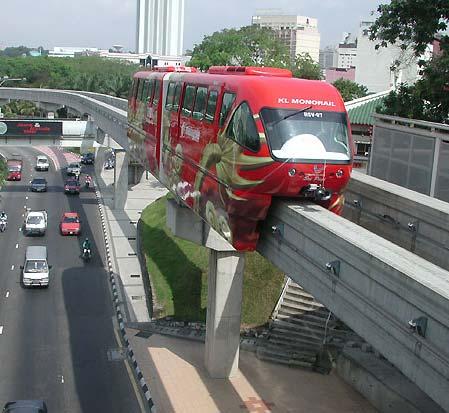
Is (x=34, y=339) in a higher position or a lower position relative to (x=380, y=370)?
lower

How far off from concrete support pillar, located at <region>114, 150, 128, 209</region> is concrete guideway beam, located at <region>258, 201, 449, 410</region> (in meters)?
33.7

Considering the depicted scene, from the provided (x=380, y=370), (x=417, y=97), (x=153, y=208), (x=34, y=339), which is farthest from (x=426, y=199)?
(x=153, y=208)

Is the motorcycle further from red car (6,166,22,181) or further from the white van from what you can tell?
red car (6,166,22,181)

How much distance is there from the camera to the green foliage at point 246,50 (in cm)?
7369

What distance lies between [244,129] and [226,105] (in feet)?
5.51

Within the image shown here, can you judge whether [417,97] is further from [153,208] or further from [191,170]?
[153,208]

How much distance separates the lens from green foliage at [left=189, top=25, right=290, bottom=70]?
7369 centimetres

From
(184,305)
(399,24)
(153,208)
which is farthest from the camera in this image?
(153,208)

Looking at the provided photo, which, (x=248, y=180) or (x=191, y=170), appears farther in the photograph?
(x=191, y=170)

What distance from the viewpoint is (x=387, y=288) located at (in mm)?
10891

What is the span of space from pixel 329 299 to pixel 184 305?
1684 cm

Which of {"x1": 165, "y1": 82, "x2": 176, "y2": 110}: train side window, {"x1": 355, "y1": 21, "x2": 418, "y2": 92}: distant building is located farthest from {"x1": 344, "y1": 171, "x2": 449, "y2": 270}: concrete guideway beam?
{"x1": 355, "y1": 21, "x2": 418, "y2": 92}: distant building

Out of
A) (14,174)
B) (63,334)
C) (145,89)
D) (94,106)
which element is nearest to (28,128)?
(94,106)

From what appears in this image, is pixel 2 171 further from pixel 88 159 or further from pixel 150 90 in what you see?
pixel 150 90
